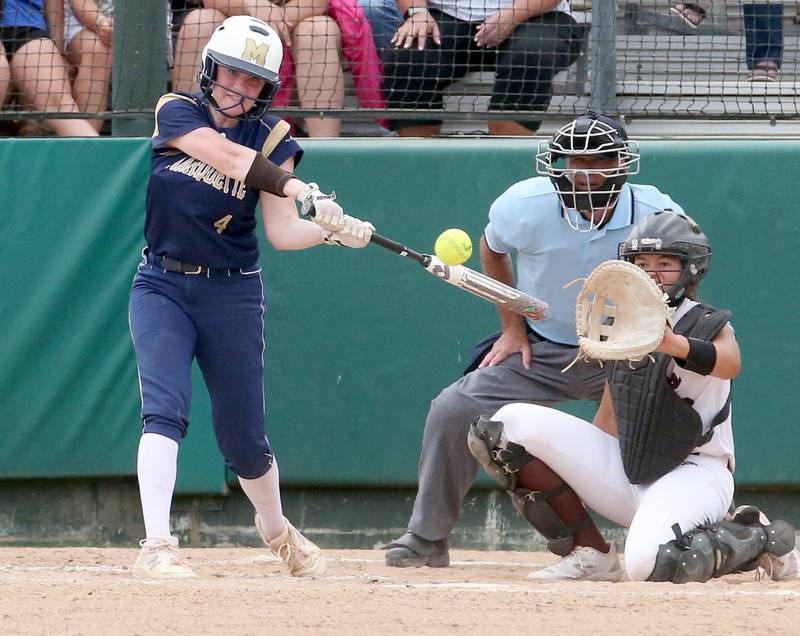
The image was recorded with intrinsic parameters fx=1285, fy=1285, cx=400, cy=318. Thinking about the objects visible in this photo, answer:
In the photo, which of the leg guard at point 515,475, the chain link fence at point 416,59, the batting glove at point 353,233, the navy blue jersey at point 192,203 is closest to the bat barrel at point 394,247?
the batting glove at point 353,233

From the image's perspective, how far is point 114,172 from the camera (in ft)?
18.1

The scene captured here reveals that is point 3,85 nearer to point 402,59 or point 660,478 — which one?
point 402,59

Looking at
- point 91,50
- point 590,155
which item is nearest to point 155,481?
point 590,155

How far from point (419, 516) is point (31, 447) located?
187 cm

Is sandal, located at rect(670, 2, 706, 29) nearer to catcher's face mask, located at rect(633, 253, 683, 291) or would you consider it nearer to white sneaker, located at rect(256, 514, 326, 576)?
catcher's face mask, located at rect(633, 253, 683, 291)

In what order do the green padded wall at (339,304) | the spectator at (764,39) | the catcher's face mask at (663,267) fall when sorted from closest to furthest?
the catcher's face mask at (663,267)
the green padded wall at (339,304)
the spectator at (764,39)

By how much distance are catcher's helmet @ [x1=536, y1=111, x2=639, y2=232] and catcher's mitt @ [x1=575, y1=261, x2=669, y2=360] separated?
2.12ft

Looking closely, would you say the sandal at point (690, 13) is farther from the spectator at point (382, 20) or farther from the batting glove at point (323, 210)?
the batting glove at point (323, 210)

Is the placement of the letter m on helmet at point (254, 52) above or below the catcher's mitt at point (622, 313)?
above

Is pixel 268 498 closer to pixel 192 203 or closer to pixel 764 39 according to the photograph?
pixel 192 203

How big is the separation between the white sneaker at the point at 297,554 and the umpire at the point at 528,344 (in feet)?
1.02

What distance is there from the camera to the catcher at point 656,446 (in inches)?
150

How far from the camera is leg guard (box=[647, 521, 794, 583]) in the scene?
3797 millimetres

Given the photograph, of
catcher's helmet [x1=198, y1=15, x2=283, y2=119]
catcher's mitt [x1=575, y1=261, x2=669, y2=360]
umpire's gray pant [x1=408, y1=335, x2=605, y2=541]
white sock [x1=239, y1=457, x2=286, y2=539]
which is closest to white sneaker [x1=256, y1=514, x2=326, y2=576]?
white sock [x1=239, y1=457, x2=286, y2=539]
